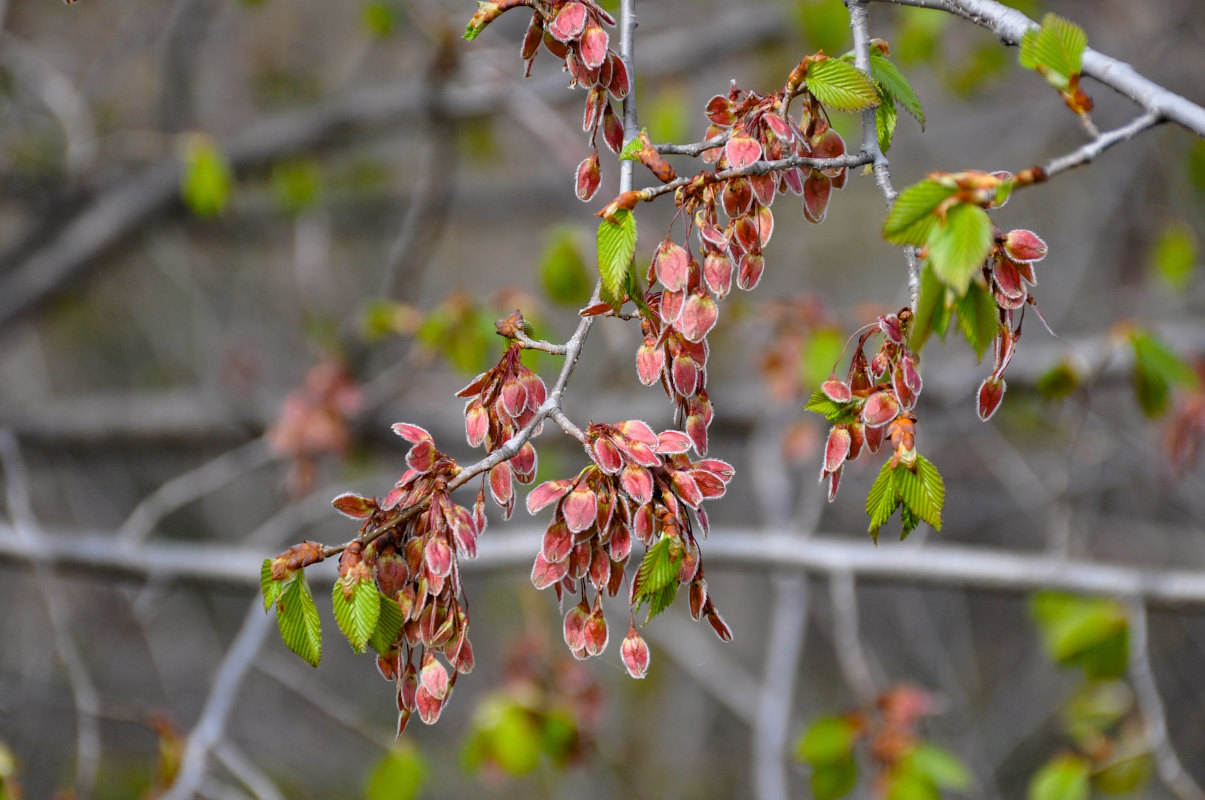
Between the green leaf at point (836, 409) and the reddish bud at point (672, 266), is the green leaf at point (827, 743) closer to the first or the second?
the green leaf at point (836, 409)

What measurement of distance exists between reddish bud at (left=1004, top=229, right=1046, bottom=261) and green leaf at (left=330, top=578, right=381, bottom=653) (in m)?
0.48

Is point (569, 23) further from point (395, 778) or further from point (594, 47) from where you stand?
point (395, 778)

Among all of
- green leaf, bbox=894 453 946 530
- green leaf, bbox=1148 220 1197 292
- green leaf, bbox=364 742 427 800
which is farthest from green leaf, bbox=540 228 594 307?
green leaf, bbox=1148 220 1197 292

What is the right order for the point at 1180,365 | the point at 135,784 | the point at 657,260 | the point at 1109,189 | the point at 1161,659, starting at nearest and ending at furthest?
the point at 657,260
the point at 1180,365
the point at 135,784
the point at 1109,189
the point at 1161,659

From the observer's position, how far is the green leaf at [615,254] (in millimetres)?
563

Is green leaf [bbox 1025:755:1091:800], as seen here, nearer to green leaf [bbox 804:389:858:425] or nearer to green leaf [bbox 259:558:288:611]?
green leaf [bbox 804:389:858:425]

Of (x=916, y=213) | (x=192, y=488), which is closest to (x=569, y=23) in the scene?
(x=916, y=213)

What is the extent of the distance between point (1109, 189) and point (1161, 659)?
1.72 meters

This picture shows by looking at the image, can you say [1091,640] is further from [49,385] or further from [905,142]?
[49,385]

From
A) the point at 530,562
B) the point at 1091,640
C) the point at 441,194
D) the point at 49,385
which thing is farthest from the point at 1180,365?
the point at 49,385

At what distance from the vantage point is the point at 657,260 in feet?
1.98

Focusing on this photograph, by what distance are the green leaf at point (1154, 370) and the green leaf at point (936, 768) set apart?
0.64 m

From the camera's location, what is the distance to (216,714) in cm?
133

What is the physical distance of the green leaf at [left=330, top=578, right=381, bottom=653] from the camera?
1.78ft
